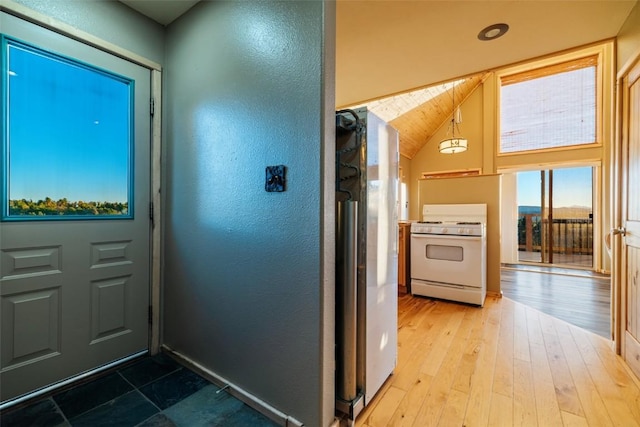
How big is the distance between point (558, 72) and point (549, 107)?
684 mm

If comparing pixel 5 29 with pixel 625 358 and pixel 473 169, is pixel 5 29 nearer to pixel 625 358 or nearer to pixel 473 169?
pixel 625 358

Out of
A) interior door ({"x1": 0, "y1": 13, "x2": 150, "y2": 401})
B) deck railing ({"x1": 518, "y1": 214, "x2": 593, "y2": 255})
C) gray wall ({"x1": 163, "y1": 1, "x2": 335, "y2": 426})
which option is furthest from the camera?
deck railing ({"x1": 518, "y1": 214, "x2": 593, "y2": 255})

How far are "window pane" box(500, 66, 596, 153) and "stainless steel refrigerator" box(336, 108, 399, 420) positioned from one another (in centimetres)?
618

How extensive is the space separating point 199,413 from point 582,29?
3.44 meters

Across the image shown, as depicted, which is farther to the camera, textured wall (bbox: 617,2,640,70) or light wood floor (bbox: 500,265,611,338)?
light wood floor (bbox: 500,265,611,338)

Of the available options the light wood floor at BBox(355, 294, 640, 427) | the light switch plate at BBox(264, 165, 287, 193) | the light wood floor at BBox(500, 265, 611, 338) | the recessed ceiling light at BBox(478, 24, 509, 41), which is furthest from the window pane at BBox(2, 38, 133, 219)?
the light wood floor at BBox(500, 265, 611, 338)

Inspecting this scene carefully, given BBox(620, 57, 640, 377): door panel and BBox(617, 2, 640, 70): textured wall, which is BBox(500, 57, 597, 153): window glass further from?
BBox(620, 57, 640, 377): door panel

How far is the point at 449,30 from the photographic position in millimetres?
2037

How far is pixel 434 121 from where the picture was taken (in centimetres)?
723

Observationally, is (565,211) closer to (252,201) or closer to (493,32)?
(493,32)

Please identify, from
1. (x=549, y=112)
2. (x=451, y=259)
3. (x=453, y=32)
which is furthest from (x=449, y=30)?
(x=549, y=112)

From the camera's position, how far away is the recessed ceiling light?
1979 millimetres

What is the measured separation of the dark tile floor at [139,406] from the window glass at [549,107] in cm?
725

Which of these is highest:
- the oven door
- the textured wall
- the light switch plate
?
the textured wall
